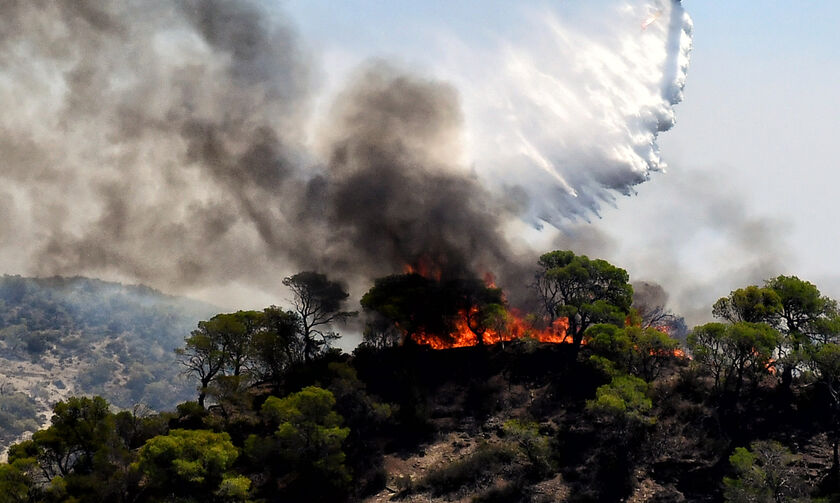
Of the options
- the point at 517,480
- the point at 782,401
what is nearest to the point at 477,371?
the point at 517,480

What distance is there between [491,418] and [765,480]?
3134 cm

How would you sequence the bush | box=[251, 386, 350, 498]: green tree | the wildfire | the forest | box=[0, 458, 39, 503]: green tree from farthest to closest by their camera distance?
1. the wildfire
2. the bush
3. box=[251, 386, 350, 498]: green tree
4. the forest
5. box=[0, 458, 39, 503]: green tree

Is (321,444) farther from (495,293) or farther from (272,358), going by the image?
(495,293)

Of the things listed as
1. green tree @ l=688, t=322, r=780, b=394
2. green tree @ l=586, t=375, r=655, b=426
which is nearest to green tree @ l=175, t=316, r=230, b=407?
green tree @ l=586, t=375, r=655, b=426

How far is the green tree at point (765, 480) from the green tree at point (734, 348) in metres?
10.7

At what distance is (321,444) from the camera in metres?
65.7

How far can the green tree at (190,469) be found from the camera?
196ft

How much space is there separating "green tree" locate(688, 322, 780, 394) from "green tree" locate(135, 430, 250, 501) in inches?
2042

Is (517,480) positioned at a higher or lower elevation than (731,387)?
lower

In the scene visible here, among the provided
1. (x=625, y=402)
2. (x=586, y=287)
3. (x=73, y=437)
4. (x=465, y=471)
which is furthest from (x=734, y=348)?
(x=73, y=437)

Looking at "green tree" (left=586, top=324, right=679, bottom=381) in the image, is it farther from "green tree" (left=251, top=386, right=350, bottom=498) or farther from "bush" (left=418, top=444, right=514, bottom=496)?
"green tree" (left=251, top=386, right=350, bottom=498)

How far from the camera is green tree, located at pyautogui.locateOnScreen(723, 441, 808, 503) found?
5434cm

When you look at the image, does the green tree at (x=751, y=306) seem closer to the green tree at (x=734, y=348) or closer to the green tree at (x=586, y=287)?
the green tree at (x=734, y=348)

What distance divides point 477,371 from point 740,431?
33651 millimetres
